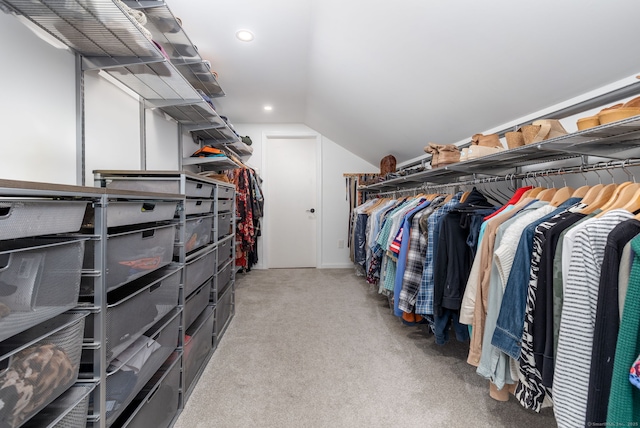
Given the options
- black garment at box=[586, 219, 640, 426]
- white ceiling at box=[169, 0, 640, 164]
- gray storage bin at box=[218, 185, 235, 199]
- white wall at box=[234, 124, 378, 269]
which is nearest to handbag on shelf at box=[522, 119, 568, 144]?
white ceiling at box=[169, 0, 640, 164]

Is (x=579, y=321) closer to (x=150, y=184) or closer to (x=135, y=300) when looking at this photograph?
(x=135, y=300)

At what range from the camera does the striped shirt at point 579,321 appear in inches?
27.6

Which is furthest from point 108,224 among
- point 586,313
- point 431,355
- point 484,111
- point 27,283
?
point 484,111

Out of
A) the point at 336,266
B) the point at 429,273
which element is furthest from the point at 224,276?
the point at 336,266

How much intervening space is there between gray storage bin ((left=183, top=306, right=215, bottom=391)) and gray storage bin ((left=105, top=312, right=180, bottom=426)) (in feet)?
0.75

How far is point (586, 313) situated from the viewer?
707mm

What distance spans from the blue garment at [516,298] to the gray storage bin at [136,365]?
4.30ft

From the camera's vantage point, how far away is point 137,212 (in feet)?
3.33

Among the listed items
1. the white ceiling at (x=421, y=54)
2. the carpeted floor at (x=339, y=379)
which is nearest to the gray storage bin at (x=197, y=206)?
the carpeted floor at (x=339, y=379)

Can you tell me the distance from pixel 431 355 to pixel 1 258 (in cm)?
209

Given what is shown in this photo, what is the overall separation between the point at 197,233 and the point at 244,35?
142cm

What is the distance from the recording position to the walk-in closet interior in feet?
2.26

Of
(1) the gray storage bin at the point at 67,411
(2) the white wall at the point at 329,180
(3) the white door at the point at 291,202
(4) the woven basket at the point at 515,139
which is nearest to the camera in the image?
(1) the gray storage bin at the point at 67,411

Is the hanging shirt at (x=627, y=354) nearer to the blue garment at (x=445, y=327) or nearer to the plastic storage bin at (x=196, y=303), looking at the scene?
the blue garment at (x=445, y=327)
